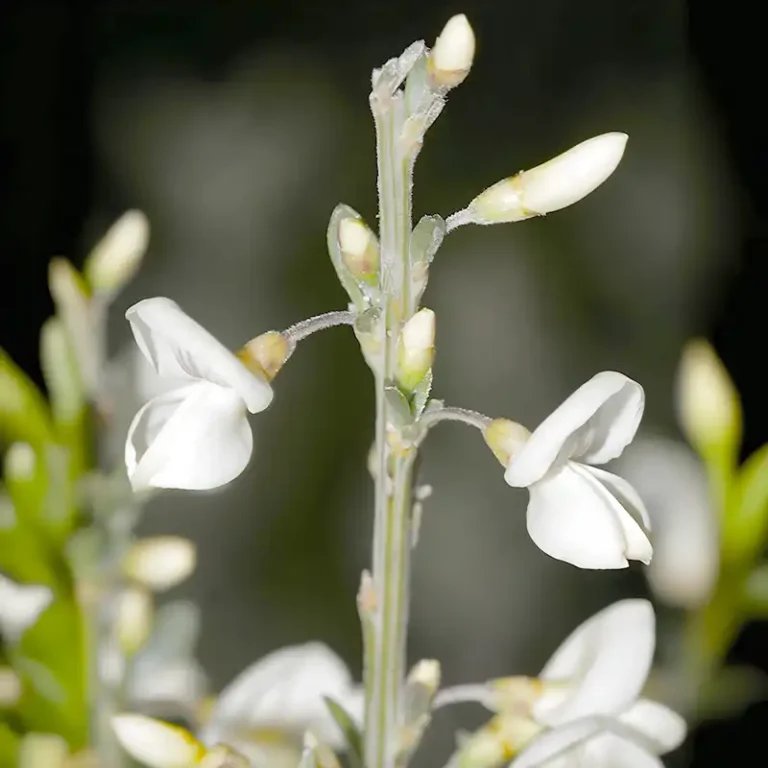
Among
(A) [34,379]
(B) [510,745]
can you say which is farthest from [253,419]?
(B) [510,745]

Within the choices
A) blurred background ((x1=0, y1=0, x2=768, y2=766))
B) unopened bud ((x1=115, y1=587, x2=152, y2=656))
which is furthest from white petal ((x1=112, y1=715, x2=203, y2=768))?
blurred background ((x1=0, y1=0, x2=768, y2=766))

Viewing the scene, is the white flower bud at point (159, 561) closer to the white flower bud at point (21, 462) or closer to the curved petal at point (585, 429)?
the white flower bud at point (21, 462)

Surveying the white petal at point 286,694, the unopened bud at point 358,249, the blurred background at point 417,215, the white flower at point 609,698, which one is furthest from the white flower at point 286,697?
the blurred background at point 417,215

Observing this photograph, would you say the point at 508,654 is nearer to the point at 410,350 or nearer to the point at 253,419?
the point at 253,419

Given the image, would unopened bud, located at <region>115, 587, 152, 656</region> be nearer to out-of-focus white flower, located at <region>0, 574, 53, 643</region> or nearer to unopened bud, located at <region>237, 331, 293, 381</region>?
out-of-focus white flower, located at <region>0, 574, 53, 643</region>

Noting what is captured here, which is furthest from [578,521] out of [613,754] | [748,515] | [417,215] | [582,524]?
[417,215]
